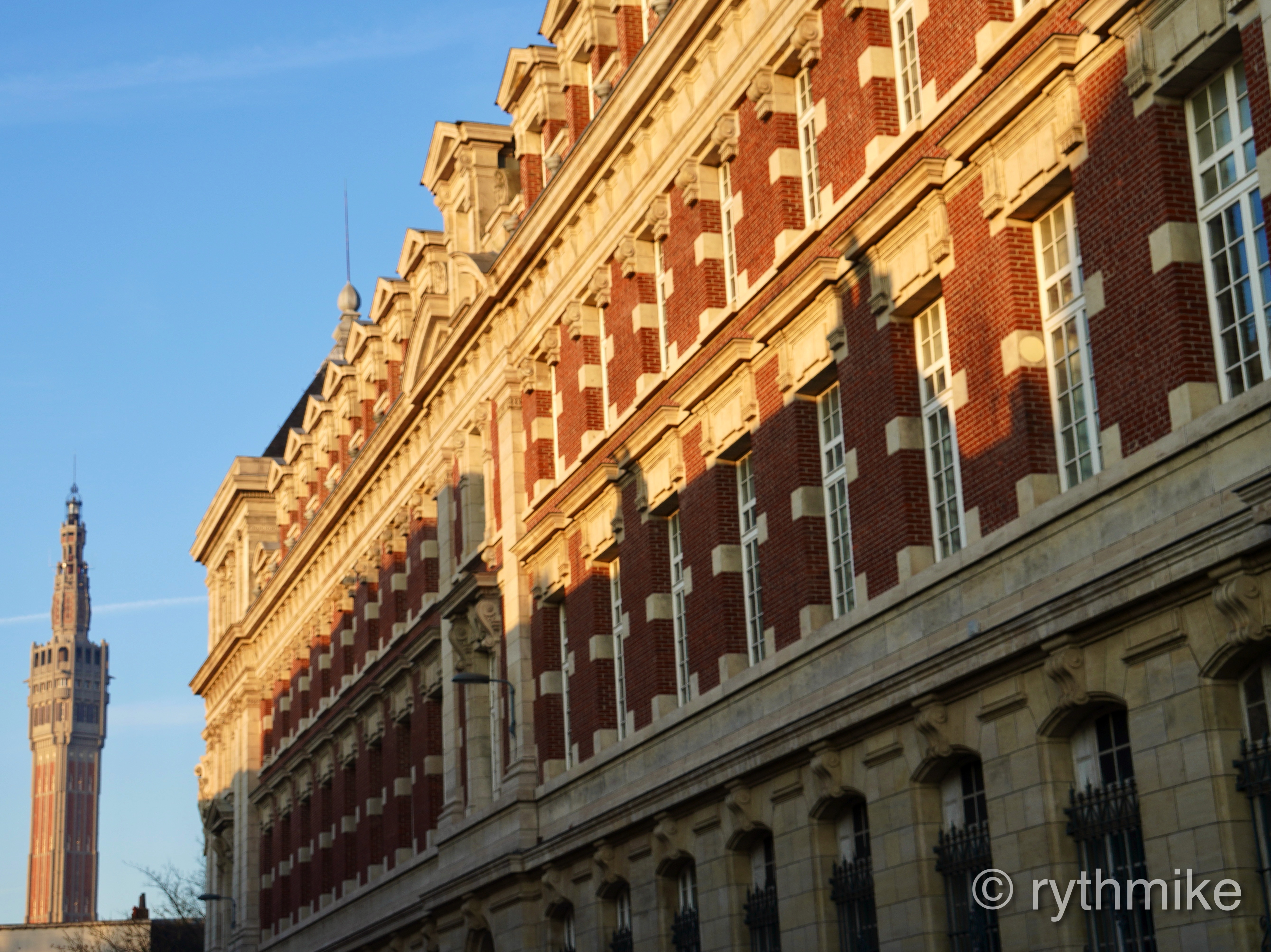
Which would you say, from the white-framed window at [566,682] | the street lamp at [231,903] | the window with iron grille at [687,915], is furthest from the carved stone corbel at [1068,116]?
the street lamp at [231,903]

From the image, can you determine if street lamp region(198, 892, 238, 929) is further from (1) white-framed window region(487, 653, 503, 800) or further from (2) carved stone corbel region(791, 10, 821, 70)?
(2) carved stone corbel region(791, 10, 821, 70)

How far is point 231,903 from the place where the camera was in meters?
63.3

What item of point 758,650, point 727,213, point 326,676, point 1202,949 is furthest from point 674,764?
point 326,676

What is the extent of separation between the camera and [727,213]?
28.3m

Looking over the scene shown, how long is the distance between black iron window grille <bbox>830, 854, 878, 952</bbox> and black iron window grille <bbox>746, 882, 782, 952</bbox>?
1.58 meters

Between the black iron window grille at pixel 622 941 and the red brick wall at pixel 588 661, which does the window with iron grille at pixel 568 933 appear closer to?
the black iron window grille at pixel 622 941

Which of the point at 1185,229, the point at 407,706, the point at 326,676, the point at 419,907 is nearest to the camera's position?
the point at 1185,229

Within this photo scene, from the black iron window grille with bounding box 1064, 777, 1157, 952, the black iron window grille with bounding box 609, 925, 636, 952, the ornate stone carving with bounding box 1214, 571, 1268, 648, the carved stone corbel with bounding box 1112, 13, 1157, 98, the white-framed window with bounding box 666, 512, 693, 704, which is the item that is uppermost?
the carved stone corbel with bounding box 1112, 13, 1157, 98

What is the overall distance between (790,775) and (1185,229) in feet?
31.1

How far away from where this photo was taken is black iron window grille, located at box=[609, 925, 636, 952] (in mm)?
29734

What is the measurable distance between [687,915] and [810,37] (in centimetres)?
1234

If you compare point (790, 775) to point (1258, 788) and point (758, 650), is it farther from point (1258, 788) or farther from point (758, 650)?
point (1258, 788)

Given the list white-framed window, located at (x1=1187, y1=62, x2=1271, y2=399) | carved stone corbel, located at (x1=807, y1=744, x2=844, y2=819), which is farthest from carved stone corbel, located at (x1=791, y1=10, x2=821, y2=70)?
carved stone corbel, located at (x1=807, y1=744, x2=844, y2=819)

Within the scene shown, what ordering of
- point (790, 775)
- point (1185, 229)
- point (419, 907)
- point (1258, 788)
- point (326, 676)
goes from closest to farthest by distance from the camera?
point (1258, 788)
point (1185, 229)
point (790, 775)
point (419, 907)
point (326, 676)
